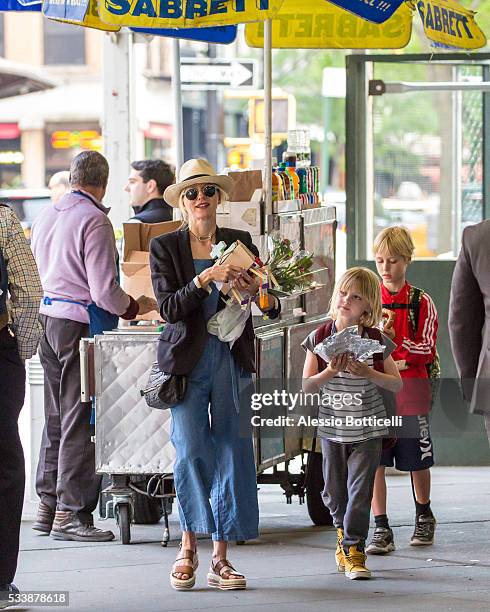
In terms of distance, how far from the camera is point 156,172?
8555mm

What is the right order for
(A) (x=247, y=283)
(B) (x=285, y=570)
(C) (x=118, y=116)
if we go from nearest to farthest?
(A) (x=247, y=283) < (B) (x=285, y=570) < (C) (x=118, y=116)

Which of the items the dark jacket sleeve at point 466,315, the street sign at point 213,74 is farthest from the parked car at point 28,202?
the dark jacket sleeve at point 466,315

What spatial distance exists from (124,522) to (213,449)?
120 cm

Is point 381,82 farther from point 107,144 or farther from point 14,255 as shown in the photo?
point 14,255

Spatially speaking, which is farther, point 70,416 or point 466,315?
point 70,416

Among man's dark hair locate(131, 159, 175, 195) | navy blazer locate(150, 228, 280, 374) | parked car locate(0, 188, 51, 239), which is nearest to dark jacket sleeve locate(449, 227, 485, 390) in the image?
navy blazer locate(150, 228, 280, 374)

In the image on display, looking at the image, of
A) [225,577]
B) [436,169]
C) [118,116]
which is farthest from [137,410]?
[436,169]

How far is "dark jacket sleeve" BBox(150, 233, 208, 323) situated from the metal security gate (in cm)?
279

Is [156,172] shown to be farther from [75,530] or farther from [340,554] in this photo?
[340,554]

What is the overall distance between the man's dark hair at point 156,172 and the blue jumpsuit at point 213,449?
227 centimetres

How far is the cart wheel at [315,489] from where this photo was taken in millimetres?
7566

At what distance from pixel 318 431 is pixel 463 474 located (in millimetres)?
3156

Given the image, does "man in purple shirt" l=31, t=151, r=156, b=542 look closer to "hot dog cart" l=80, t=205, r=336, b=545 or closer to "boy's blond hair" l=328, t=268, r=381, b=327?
"hot dog cart" l=80, t=205, r=336, b=545

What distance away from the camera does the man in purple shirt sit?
291 inches
